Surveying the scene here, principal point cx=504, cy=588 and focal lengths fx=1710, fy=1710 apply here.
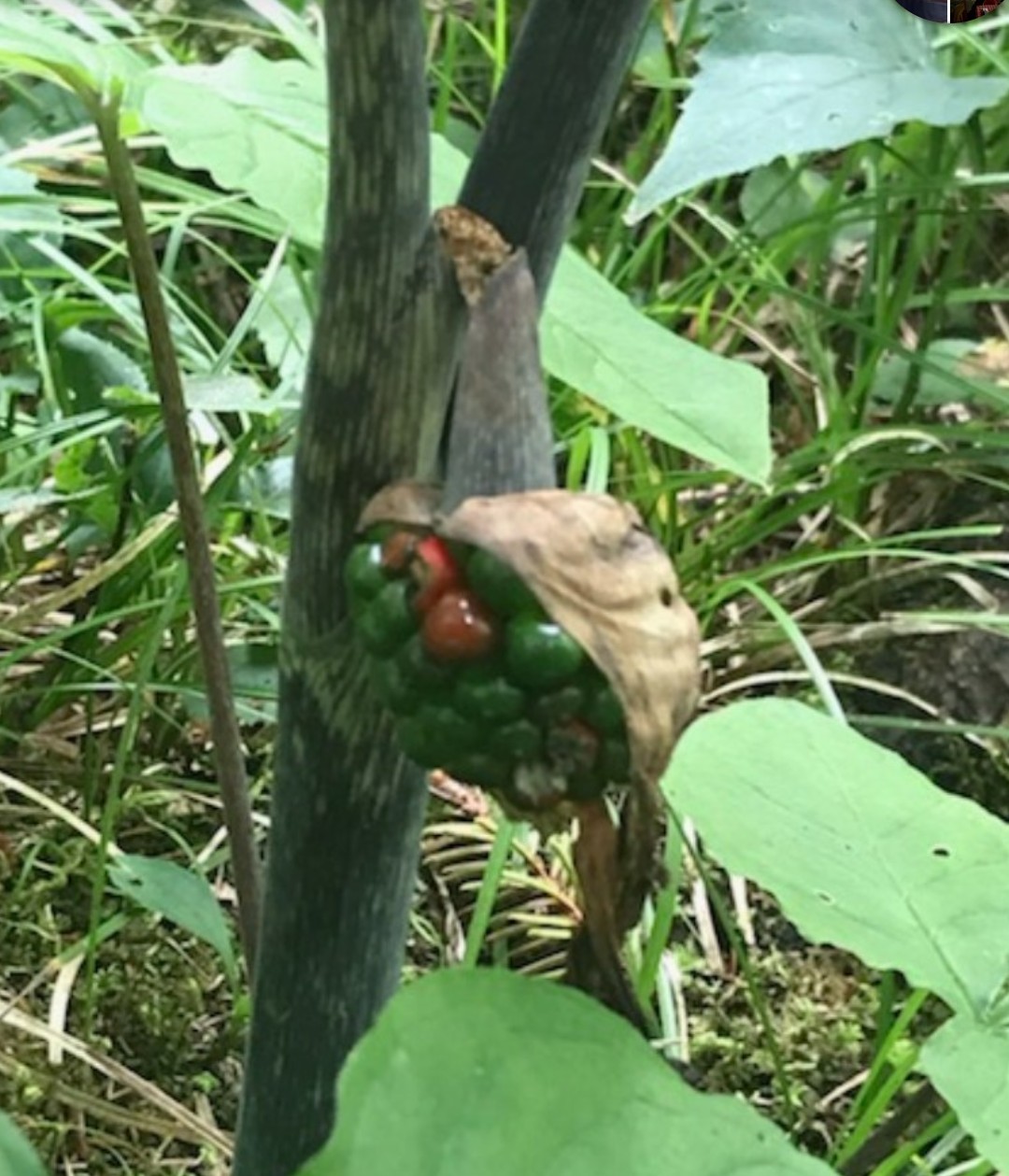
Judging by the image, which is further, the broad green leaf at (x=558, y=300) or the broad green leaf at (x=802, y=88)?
the broad green leaf at (x=802, y=88)

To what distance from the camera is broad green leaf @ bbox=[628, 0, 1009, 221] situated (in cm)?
76

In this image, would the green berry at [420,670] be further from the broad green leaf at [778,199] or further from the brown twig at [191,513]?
the broad green leaf at [778,199]

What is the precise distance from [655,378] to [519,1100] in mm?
239

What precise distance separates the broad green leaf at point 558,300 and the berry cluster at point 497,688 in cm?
18

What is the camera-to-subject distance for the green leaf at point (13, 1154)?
359mm

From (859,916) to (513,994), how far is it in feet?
0.59

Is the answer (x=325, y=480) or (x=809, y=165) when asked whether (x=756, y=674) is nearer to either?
(x=809, y=165)

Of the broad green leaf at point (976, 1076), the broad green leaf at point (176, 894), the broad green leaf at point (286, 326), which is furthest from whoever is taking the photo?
the broad green leaf at point (286, 326)

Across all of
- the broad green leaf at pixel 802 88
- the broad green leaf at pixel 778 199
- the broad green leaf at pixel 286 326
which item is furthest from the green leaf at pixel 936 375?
the broad green leaf at pixel 286 326

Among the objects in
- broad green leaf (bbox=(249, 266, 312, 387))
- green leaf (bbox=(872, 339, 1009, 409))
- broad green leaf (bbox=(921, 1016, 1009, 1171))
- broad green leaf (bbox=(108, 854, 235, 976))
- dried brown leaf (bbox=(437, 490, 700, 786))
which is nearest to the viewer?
dried brown leaf (bbox=(437, 490, 700, 786))

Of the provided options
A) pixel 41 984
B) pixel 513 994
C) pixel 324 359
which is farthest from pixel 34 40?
pixel 41 984

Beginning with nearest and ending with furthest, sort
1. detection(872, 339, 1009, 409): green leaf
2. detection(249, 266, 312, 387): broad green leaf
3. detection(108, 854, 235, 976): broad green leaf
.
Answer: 1. detection(108, 854, 235, 976): broad green leaf
2. detection(249, 266, 312, 387): broad green leaf
3. detection(872, 339, 1009, 409): green leaf

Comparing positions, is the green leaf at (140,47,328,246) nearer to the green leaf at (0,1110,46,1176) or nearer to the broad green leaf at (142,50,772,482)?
the broad green leaf at (142,50,772,482)

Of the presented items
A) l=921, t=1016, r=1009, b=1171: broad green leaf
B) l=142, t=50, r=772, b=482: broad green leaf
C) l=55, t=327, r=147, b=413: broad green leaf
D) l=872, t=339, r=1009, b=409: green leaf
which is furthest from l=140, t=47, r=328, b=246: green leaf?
l=872, t=339, r=1009, b=409: green leaf
